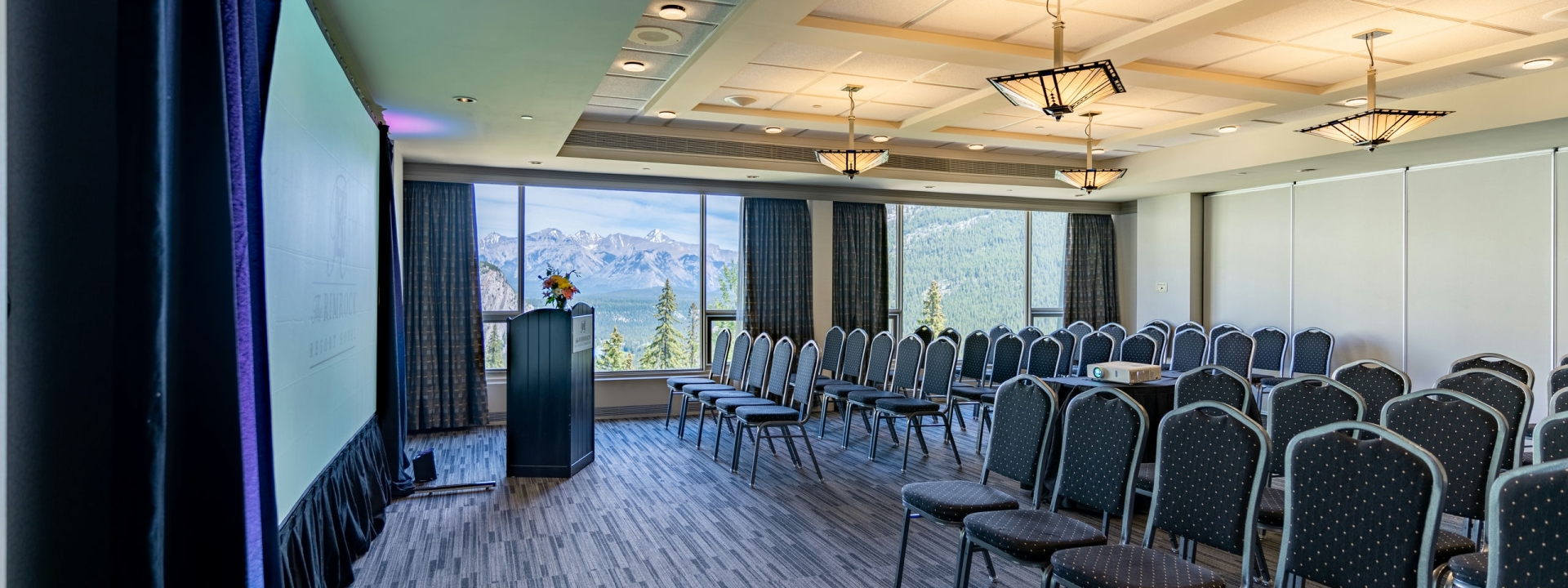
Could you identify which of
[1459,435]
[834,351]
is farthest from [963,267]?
[1459,435]

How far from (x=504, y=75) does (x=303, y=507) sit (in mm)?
2310

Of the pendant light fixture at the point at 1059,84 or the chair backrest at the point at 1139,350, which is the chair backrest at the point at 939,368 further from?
the pendant light fixture at the point at 1059,84

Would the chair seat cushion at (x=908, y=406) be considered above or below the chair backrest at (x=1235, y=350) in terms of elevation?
below

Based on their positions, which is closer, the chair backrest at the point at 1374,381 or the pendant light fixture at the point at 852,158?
the chair backrest at the point at 1374,381

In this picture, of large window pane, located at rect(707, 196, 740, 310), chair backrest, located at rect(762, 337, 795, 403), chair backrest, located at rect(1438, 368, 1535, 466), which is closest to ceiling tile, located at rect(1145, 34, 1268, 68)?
chair backrest, located at rect(1438, 368, 1535, 466)

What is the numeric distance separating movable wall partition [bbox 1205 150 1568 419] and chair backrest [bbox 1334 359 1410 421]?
11.6ft

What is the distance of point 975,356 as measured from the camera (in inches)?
302

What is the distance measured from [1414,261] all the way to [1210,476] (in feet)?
21.9

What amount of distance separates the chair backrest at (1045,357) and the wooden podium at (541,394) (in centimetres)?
376

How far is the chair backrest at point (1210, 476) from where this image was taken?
105 inches

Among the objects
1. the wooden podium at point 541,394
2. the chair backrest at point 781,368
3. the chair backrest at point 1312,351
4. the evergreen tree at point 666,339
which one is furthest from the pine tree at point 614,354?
the chair backrest at point 1312,351

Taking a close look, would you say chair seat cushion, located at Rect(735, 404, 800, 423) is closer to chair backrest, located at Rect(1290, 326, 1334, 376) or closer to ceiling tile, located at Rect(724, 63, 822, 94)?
ceiling tile, located at Rect(724, 63, 822, 94)

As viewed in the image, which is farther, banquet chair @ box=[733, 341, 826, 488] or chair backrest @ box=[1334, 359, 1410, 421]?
banquet chair @ box=[733, 341, 826, 488]

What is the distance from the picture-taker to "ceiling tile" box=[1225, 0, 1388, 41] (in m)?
4.39
